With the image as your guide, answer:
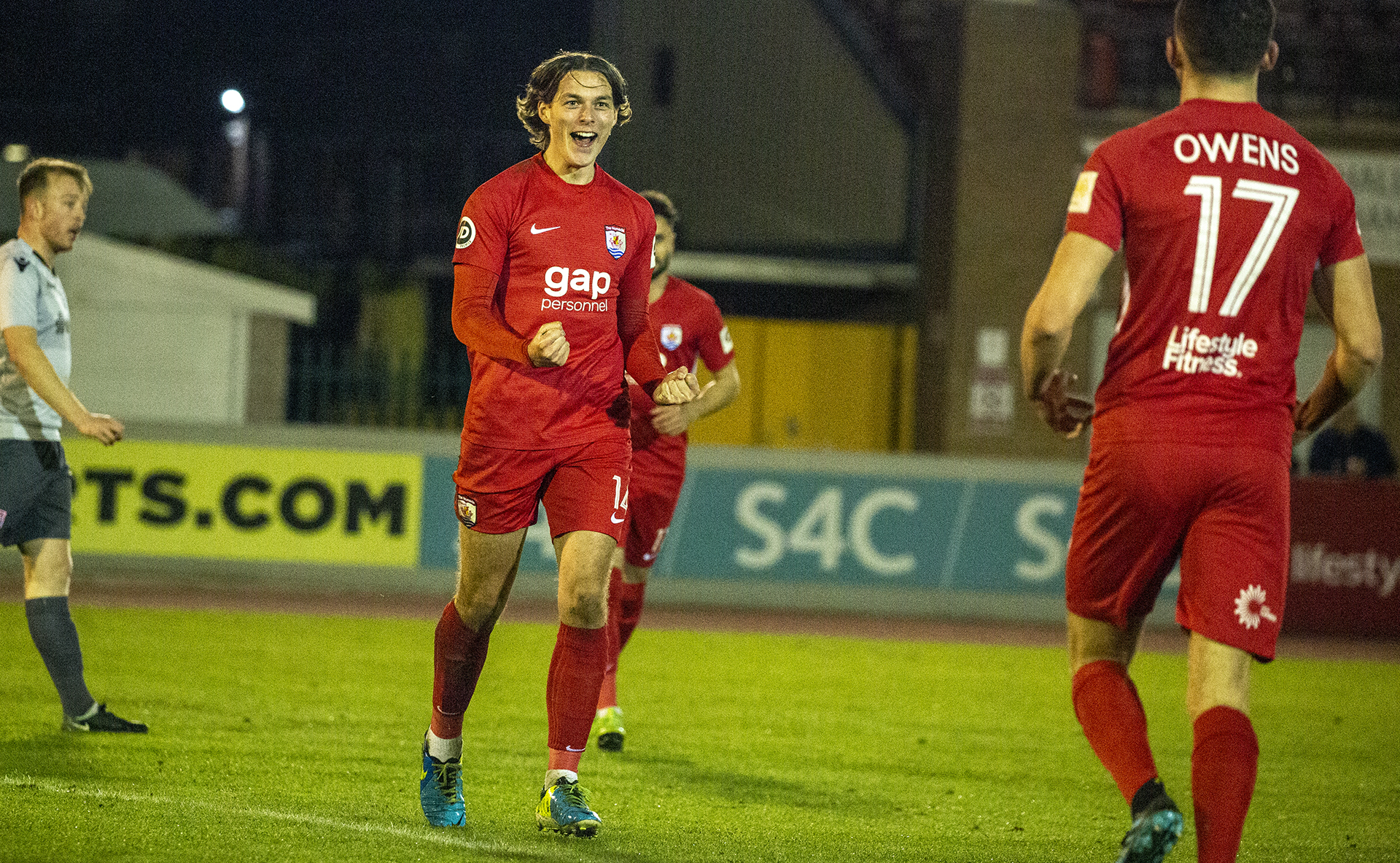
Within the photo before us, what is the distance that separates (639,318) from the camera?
16.5ft

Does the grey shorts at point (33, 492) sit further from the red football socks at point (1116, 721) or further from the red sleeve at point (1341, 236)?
the red sleeve at point (1341, 236)

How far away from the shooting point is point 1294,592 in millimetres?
13031

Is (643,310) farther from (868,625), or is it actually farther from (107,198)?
(107,198)

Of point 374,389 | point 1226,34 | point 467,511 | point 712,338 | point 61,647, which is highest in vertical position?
point 1226,34

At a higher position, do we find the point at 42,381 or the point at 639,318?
the point at 639,318

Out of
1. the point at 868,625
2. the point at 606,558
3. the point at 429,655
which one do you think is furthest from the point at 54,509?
the point at 868,625

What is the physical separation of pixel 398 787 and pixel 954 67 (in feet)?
54.0

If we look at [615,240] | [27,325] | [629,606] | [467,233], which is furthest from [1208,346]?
[27,325]

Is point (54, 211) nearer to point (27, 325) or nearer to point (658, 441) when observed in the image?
point (27, 325)

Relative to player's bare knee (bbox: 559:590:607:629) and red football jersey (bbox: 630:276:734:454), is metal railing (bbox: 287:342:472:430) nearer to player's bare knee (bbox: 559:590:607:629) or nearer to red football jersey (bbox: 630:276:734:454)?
red football jersey (bbox: 630:276:734:454)

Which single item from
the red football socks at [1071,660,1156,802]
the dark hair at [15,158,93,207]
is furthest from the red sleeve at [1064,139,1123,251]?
the dark hair at [15,158,93,207]

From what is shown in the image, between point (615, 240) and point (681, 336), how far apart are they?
2235 millimetres

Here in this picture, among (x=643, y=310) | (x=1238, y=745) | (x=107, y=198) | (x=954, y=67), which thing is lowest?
(x=1238, y=745)

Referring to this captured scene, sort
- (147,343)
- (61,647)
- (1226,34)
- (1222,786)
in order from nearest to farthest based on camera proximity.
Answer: (1222,786)
(1226,34)
(61,647)
(147,343)
